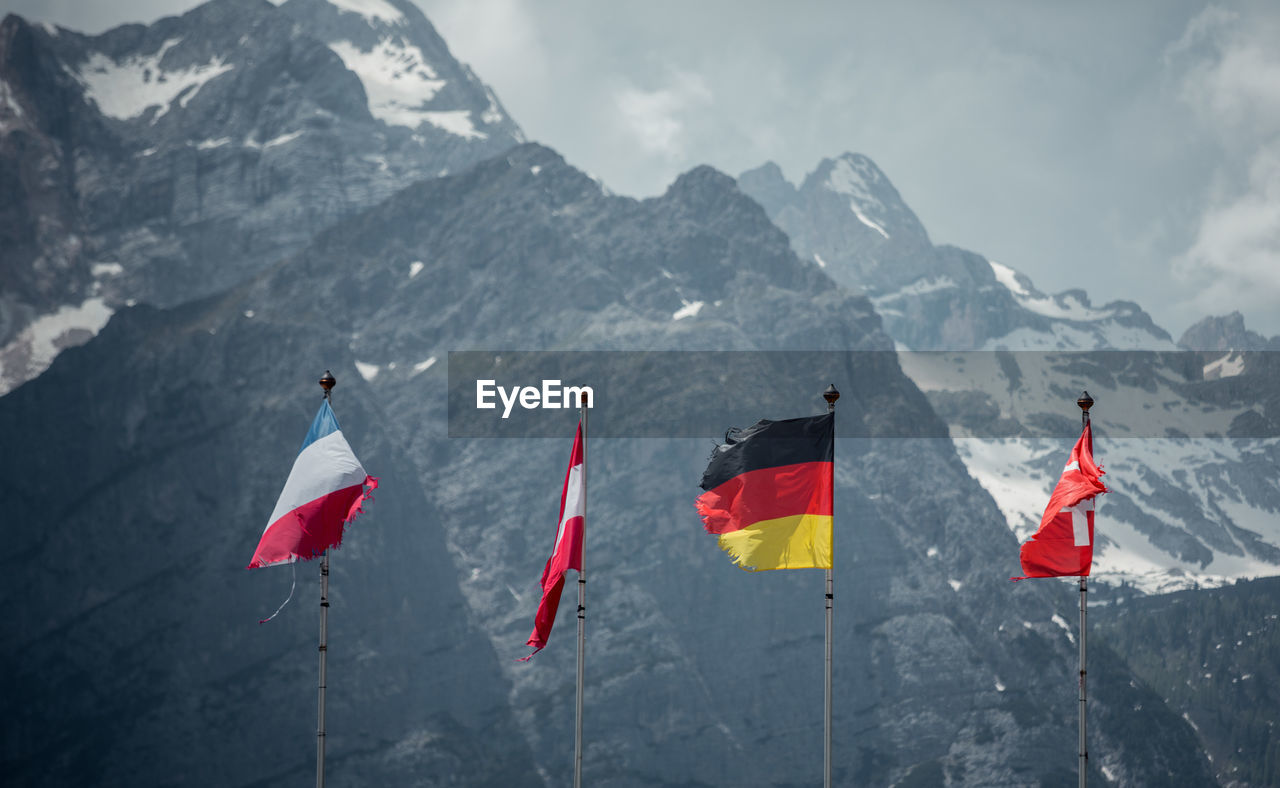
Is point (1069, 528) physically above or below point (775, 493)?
below

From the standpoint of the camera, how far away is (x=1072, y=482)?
57.5 metres

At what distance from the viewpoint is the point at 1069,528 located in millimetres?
57625

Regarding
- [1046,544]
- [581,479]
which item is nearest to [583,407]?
[581,479]

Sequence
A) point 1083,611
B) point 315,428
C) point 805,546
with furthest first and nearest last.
→ point 315,428 → point 805,546 → point 1083,611

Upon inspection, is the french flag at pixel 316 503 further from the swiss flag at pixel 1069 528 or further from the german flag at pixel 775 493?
the swiss flag at pixel 1069 528

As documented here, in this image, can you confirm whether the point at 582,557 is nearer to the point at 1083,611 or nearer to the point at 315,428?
the point at 315,428

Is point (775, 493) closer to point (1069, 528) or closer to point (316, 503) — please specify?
point (1069, 528)

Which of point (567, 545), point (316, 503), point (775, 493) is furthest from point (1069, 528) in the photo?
point (316, 503)

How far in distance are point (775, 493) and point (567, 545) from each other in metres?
7.48

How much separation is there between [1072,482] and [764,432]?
11.1m

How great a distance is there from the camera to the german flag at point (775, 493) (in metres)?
56.3

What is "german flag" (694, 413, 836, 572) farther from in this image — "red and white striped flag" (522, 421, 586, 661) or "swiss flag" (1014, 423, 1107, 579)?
"swiss flag" (1014, 423, 1107, 579)

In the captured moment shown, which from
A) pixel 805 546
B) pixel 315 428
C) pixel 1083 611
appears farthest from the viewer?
pixel 315 428

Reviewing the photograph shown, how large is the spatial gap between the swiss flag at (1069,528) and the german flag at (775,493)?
7.58 meters
